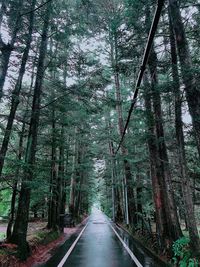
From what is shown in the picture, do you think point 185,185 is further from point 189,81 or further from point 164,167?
point 164,167

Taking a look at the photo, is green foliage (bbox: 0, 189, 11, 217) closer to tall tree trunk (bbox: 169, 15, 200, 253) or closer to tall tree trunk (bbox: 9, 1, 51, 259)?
tall tree trunk (bbox: 9, 1, 51, 259)

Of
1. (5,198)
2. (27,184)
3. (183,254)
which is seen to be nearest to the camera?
(183,254)

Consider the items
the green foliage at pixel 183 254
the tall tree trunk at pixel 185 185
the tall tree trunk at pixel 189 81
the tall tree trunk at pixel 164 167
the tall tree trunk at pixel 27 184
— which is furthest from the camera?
the tall tree trunk at pixel 164 167

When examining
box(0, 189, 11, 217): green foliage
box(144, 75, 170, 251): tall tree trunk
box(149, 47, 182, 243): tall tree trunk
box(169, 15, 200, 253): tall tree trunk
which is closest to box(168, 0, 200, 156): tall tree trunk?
box(169, 15, 200, 253): tall tree trunk

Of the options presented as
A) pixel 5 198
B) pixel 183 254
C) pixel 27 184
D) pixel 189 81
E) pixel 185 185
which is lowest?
pixel 183 254

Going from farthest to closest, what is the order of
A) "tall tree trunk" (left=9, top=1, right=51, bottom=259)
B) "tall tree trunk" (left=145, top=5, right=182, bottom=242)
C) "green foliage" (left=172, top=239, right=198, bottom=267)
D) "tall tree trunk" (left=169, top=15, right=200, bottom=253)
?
"tall tree trunk" (left=145, top=5, right=182, bottom=242), "tall tree trunk" (left=9, top=1, right=51, bottom=259), "tall tree trunk" (left=169, top=15, right=200, bottom=253), "green foliage" (left=172, top=239, right=198, bottom=267)

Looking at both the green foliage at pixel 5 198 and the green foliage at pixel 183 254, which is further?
the green foliage at pixel 5 198

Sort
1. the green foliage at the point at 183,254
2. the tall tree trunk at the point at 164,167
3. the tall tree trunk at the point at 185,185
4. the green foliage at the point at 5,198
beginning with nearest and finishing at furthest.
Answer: the green foliage at the point at 183,254
the tall tree trunk at the point at 185,185
the tall tree trunk at the point at 164,167
the green foliage at the point at 5,198

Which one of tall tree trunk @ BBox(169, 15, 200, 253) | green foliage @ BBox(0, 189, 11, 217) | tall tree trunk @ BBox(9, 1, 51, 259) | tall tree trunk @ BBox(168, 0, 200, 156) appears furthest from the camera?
green foliage @ BBox(0, 189, 11, 217)

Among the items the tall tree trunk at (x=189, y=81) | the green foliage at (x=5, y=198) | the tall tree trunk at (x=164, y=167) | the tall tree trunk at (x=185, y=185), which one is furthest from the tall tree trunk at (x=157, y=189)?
the green foliage at (x=5, y=198)

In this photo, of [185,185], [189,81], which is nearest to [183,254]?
[185,185]

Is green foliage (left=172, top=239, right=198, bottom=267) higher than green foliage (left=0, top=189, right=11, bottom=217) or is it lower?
lower

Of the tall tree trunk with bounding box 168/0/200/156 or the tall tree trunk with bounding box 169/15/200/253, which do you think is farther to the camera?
the tall tree trunk with bounding box 169/15/200/253

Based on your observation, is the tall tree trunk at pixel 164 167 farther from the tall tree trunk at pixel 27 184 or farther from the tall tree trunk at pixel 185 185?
the tall tree trunk at pixel 27 184
